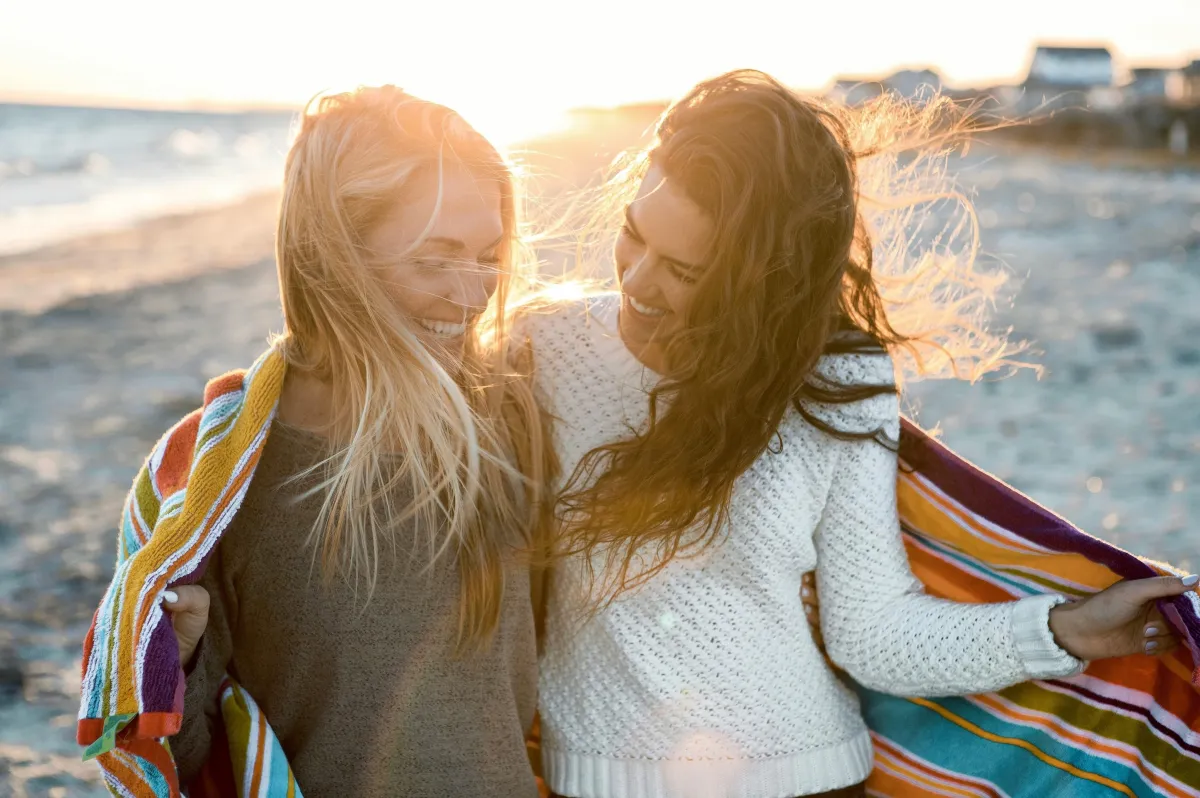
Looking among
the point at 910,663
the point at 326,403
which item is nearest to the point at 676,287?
the point at 326,403

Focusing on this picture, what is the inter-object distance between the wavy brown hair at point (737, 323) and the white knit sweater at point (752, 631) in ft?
0.18

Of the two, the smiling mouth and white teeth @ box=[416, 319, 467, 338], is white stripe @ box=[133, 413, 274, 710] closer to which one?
white teeth @ box=[416, 319, 467, 338]

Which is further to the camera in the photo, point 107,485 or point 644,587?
point 107,485

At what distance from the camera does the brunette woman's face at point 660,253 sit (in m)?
2.00

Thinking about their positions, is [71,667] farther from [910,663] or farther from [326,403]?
[910,663]

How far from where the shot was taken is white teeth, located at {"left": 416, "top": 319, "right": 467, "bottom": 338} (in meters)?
2.11

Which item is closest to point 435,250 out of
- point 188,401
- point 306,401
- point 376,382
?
point 376,382

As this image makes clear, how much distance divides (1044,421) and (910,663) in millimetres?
4720

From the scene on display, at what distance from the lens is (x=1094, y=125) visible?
36812mm

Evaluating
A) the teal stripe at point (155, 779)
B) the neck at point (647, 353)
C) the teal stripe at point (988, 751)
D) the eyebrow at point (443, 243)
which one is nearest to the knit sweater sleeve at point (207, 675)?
the teal stripe at point (155, 779)

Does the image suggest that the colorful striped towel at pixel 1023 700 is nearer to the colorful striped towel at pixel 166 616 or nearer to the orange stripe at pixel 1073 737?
the orange stripe at pixel 1073 737

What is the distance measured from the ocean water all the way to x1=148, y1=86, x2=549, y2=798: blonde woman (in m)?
6.98

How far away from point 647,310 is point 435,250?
0.42m

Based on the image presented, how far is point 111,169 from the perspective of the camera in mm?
24203
